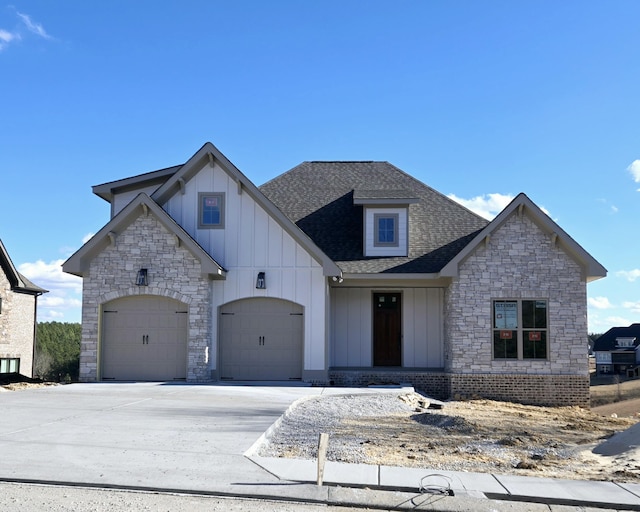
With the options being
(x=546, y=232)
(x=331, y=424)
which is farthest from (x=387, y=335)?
(x=331, y=424)

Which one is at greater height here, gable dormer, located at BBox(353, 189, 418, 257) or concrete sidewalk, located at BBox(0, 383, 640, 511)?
gable dormer, located at BBox(353, 189, 418, 257)

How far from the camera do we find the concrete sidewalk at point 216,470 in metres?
7.21

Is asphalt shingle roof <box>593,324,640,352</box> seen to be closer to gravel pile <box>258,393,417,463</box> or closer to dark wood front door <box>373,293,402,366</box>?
dark wood front door <box>373,293,402,366</box>

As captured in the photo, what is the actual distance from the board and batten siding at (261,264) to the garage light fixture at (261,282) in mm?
131

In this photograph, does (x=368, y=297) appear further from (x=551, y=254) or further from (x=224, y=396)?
(x=224, y=396)

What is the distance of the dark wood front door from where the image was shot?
20672mm

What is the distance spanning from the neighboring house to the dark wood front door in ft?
57.6

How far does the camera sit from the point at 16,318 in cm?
3141

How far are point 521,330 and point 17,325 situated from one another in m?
23.2

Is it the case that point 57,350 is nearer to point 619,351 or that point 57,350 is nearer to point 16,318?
point 16,318

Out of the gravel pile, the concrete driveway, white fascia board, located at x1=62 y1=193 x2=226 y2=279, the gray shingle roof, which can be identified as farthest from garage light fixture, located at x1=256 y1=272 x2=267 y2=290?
the gravel pile

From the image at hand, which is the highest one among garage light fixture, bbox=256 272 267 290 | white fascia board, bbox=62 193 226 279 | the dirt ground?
white fascia board, bbox=62 193 226 279

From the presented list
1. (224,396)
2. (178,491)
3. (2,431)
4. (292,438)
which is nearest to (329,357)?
(224,396)

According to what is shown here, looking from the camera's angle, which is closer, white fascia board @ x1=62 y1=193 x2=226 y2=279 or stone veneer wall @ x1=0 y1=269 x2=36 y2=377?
white fascia board @ x1=62 y1=193 x2=226 y2=279
